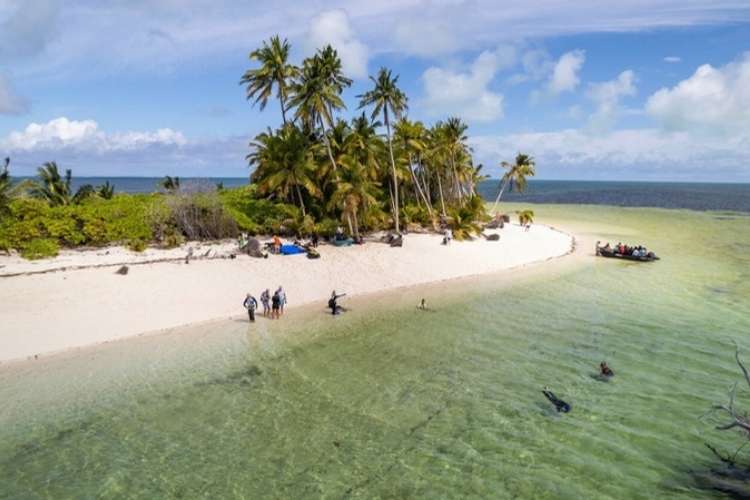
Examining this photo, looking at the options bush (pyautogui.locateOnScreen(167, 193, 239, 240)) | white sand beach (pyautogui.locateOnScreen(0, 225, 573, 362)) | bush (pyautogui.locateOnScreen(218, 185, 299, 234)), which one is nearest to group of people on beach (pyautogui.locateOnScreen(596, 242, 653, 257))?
white sand beach (pyautogui.locateOnScreen(0, 225, 573, 362))

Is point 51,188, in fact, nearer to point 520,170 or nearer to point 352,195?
point 352,195

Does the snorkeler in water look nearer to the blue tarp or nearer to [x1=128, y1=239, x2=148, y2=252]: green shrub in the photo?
the blue tarp

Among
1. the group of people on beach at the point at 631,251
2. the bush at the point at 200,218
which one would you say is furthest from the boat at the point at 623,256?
the bush at the point at 200,218

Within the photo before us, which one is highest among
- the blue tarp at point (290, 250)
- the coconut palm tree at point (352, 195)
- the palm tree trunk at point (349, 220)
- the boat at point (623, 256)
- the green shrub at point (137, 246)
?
the coconut palm tree at point (352, 195)

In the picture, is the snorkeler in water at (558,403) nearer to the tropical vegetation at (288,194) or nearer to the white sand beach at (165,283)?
the white sand beach at (165,283)

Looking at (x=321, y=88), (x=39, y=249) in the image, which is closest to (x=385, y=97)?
(x=321, y=88)

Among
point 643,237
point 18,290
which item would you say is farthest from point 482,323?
point 643,237
